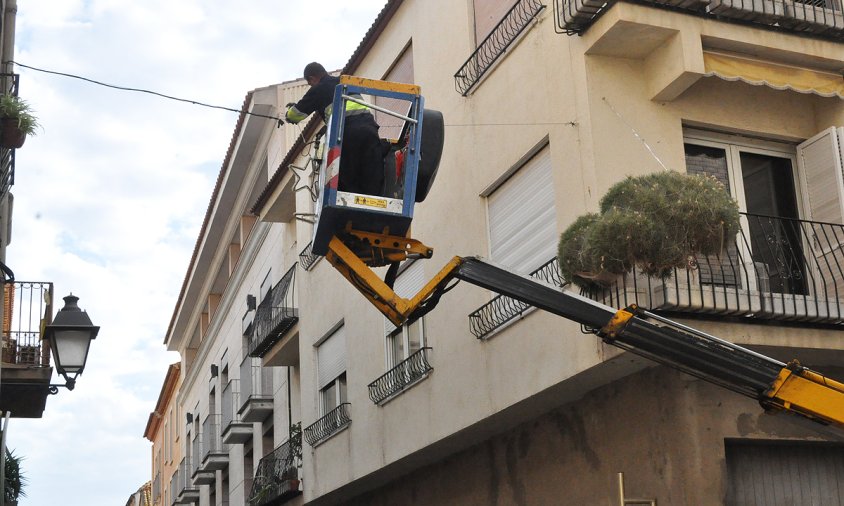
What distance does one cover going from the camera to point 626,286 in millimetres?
10203

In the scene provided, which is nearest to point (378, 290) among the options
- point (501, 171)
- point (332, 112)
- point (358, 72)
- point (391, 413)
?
point (332, 112)

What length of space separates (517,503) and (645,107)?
4558mm

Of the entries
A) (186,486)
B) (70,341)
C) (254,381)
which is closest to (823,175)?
(70,341)

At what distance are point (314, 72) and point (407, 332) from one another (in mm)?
5662

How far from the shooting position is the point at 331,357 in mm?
18438

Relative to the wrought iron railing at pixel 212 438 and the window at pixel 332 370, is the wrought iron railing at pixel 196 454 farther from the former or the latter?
the window at pixel 332 370

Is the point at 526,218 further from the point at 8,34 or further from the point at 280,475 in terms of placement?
the point at 280,475

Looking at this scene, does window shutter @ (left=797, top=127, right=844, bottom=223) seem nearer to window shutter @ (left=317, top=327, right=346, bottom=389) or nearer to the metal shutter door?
the metal shutter door

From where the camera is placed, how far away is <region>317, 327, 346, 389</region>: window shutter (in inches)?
708

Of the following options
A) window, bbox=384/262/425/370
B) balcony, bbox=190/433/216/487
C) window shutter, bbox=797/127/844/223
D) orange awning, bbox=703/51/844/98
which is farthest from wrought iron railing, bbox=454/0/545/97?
balcony, bbox=190/433/216/487

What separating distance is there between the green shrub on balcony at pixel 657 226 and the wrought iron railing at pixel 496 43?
10.1 feet

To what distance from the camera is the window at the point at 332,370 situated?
17922 mm

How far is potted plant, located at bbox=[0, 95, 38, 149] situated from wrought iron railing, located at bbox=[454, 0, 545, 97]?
16.0ft

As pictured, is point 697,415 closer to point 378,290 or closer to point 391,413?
point 378,290
